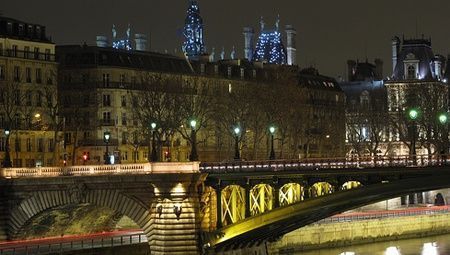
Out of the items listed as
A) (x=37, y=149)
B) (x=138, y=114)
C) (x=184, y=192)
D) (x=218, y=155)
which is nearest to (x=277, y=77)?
(x=218, y=155)

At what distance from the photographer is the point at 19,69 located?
111750mm

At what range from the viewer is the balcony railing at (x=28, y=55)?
11003cm

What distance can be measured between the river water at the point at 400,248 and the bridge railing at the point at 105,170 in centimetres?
2044

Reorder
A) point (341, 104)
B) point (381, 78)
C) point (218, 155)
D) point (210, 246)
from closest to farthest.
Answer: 1. point (210, 246)
2. point (218, 155)
3. point (341, 104)
4. point (381, 78)

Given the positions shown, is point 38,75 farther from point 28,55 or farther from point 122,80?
point 122,80

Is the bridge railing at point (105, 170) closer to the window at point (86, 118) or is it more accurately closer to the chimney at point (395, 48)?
the window at point (86, 118)

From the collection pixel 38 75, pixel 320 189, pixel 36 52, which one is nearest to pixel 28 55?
pixel 36 52

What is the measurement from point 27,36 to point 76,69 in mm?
9517

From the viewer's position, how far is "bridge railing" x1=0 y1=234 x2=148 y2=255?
6906cm

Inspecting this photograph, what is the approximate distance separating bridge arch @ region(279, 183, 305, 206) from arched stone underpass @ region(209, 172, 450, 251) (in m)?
1.08

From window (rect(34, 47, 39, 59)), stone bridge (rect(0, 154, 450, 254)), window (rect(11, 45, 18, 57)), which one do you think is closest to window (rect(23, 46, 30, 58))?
window (rect(34, 47, 39, 59))

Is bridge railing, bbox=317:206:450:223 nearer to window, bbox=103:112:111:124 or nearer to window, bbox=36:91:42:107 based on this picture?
window, bbox=36:91:42:107

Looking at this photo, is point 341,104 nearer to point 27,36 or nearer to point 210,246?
point 27,36

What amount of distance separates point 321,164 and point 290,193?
132 inches
